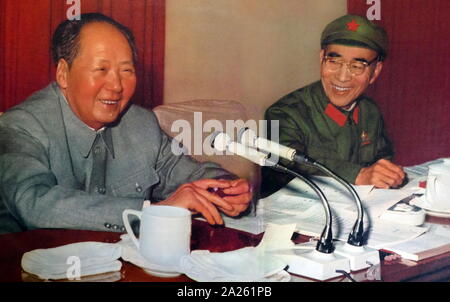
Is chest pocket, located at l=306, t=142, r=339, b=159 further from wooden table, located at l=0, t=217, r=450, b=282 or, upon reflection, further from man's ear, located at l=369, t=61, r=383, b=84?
wooden table, located at l=0, t=217, r=450, b=282

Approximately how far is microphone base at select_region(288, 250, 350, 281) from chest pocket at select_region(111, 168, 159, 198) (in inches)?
24.3

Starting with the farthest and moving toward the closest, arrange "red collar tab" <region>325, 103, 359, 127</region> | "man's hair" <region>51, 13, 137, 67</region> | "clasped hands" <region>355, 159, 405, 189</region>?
"red collar tab" <region>325, 103, 359, 127</region> < "clasped hands" <region>355, 159, 405, 189</region> < "man's hair" <region>51, 13, 137, 67</region>

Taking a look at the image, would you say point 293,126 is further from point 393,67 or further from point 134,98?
point 134,98

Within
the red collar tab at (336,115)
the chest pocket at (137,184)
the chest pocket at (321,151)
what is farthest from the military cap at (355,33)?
the chest pocket at (137,184)

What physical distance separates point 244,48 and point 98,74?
532mm

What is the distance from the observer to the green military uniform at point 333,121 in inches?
76.8

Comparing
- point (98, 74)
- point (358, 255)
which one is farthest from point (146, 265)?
point (98, 74)

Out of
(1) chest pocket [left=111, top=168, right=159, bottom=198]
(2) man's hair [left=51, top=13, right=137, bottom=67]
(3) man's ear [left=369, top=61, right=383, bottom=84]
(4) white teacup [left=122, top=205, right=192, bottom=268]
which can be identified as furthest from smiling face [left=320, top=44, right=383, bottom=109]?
(4) white teacup [left=122, top=205, right=192, bottom=268]

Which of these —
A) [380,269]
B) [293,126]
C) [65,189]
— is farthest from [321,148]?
[65,189]

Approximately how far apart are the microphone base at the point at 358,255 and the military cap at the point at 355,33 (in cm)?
95

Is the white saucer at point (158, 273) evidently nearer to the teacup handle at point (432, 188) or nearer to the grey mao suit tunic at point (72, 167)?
the grey mao suit tunic at point (72, 167)

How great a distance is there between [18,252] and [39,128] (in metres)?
0.41

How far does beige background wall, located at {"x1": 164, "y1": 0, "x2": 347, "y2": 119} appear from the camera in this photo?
1.68 m

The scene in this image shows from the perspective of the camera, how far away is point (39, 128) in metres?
1.45
